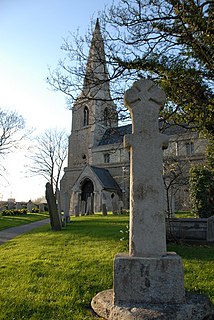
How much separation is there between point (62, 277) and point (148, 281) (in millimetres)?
2023

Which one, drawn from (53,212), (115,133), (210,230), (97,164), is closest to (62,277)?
(210,230)

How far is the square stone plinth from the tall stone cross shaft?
0.15 metres

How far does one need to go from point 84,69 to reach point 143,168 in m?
6.41

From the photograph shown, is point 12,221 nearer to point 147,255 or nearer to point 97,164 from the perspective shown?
point 147,255

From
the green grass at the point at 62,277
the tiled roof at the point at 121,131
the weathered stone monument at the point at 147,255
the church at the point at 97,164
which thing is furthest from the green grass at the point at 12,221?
the weathered stone monument at the point at 147,255

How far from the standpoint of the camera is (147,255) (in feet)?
10.2

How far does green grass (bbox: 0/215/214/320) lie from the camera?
3154mm

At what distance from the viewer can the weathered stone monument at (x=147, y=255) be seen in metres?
2.74

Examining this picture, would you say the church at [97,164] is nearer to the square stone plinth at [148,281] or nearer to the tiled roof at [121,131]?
the tiled roof at [121,131]

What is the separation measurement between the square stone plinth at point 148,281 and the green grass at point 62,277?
0.49 metres

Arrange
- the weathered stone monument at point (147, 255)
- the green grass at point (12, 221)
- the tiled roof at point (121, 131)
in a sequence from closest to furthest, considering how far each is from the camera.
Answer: the weathered stone monument at point (147, 255)
the tiled roof at point (121, 131)
the green grass at point (12, 221)

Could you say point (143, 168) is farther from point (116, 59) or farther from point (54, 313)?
point (116, 59)

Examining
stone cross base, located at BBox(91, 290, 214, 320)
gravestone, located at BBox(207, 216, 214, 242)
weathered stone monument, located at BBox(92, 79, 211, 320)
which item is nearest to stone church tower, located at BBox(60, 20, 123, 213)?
gravestone, located at BBox(207, 216, 214, 242)

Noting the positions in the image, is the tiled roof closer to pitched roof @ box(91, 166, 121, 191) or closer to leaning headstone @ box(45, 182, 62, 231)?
leaning headstone @ box(45, 182, 62, 231)
